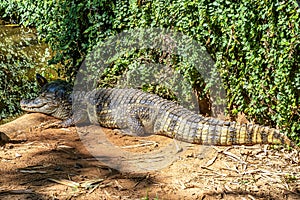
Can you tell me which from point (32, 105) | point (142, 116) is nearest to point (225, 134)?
point (142, 116)

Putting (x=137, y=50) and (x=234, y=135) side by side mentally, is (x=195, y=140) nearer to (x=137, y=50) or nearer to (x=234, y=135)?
(x=234, y=135)

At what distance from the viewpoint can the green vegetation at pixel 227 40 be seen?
3824 millimetres

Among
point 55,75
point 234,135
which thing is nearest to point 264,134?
point 234,135

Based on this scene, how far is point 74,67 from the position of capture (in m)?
6.13

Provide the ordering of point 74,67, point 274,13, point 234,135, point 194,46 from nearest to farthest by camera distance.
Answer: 1. point 274,13
2. point 234,135
3. point 194,46
4. point 74,67

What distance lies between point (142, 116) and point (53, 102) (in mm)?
1321

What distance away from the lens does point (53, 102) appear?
5.36 metres

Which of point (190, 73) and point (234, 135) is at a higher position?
point (190, 73)

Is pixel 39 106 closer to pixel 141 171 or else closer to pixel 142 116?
pixel 142 116

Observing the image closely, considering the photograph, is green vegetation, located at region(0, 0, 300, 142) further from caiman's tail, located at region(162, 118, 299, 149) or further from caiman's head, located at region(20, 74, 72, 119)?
caiman's head, located at region(20, 74, 72, 119)

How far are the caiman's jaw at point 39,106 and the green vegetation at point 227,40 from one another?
0.87 meters

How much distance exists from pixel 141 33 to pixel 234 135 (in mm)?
2010

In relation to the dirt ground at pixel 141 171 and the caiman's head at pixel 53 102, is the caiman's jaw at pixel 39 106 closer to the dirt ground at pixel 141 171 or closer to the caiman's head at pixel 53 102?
the caiman's head at pixel 53 102

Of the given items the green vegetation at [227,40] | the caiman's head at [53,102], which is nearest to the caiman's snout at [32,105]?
the caiman's head at [53,102]
